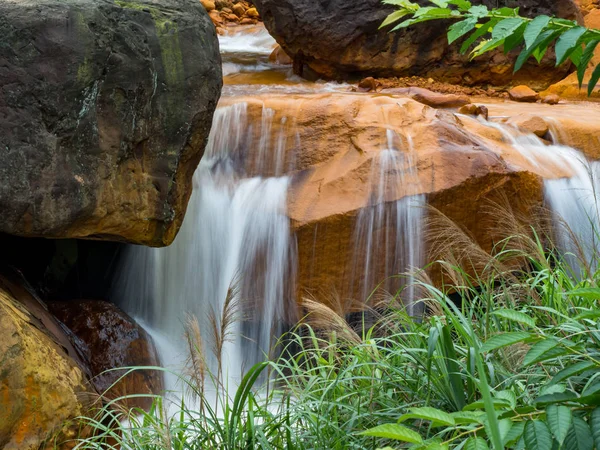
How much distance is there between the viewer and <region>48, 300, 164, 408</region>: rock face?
4.32 m

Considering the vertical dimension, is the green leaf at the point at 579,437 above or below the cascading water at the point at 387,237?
above

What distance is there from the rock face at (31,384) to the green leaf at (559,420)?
6.74ft

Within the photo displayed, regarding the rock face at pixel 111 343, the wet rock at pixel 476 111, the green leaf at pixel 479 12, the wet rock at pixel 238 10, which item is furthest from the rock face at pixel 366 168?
the wet rock at pixel 238 10

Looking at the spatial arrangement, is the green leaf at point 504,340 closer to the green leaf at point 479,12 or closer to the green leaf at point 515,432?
the green leaf at point 515,432

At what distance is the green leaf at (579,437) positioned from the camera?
4.86 feet

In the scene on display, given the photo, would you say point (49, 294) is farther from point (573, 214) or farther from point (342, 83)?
point (342, 83)

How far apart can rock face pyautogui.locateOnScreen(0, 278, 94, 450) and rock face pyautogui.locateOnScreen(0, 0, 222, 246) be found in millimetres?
510

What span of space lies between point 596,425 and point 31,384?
8.25 ft

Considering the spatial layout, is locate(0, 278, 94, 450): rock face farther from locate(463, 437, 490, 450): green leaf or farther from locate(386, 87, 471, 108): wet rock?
locate(386, 87, 471, 108): wet rock

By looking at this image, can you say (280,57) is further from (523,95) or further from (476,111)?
(476,111)

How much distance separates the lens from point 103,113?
3627 mm

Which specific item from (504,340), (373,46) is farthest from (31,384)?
(373,46)

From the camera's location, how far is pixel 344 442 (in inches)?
96.6

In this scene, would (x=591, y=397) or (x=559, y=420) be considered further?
(x=591, y=397)
